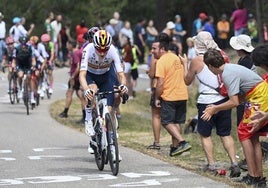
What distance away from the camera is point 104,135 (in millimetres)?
12758

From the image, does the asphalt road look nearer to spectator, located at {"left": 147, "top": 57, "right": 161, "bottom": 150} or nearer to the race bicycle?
the race bicycle

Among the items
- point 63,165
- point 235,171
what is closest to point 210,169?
point 235,171

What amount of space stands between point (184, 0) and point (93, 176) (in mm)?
33456

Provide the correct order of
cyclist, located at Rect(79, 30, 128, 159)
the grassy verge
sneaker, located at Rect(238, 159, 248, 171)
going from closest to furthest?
cyclist, located at Rect(79, 30, 128, 159)
sneaker, located at Rect(238, 159, 248, 171)
the grassy verge

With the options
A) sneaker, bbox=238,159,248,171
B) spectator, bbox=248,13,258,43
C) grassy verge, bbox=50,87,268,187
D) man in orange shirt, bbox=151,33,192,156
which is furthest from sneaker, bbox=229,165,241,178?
spectator, bbox=248,13,258,43

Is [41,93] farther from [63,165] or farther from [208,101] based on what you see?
[208,101]

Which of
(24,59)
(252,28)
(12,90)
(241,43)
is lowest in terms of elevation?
(12,90)

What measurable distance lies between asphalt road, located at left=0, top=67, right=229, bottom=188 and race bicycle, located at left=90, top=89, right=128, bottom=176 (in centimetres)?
19

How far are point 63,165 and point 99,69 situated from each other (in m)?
1.52

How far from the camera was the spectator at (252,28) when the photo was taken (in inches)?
1119

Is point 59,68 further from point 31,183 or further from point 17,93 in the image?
point 31,183

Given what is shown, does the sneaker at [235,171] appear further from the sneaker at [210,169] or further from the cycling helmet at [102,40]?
the cycling helmet at [102,40]

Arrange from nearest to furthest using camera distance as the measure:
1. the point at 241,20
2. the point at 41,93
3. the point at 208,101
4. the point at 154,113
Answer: the point at 208,101
the point at 154,113
the point at 41,93
the point at 241,20

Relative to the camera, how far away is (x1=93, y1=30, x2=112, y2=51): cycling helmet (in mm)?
12984
